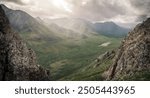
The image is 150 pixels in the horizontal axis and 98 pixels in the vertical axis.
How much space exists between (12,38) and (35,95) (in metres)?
19.0

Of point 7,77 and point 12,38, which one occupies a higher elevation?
point 12,38

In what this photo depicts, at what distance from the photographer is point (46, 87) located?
15211 millimetres

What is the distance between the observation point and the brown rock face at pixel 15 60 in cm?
2934

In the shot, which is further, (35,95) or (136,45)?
(136,45)

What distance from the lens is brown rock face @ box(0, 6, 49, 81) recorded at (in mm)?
29344

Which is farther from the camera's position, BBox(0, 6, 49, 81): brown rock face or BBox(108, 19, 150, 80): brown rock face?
BBox(108, 19, 150, 80): brown rock face

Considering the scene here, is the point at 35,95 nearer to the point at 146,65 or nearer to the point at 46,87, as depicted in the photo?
the point at 46,87

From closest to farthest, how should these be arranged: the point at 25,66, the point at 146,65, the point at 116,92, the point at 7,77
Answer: the point at 116,92 → the point at 7,77 → the point at 25,66 → the point at 146,65

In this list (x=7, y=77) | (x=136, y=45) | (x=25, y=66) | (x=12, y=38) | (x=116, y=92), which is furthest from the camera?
(x=136, y=45)

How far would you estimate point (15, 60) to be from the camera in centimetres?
2997

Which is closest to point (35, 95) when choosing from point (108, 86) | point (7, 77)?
point (108, 86)

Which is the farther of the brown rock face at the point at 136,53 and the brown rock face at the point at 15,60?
the brown rock face at the point at 136,53

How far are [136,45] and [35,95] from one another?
99.2ft

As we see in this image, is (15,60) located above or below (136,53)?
above
